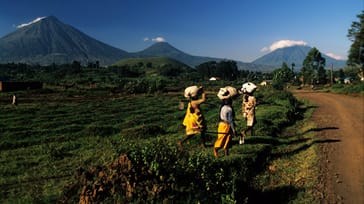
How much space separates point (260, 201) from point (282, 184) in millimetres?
1167

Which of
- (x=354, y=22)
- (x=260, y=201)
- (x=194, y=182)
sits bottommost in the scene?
(x=260, y=201)

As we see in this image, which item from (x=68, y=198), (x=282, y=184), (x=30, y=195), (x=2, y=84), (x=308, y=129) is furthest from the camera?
(x=2, y=84)

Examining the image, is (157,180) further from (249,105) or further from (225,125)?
(249,105)

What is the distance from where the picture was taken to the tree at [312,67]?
69.7 metres

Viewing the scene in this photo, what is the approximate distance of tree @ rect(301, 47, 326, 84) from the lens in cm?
6969

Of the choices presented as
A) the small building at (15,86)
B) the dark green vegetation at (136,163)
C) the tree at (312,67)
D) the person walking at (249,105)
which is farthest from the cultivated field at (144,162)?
the tree at (312,67)

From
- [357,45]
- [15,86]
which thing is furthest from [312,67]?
[15,86]

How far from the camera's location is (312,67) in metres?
71.0

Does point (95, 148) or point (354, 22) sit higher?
point (354, 22)

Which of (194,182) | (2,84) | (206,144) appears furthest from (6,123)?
(2,84)

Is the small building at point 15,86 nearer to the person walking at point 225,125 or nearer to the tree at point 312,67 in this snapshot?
the person walking at point 225,125

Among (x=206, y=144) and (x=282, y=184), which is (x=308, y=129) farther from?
(x=282, y=184)

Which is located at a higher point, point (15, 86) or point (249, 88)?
point (249, 88)

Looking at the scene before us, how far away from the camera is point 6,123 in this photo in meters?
16.7
